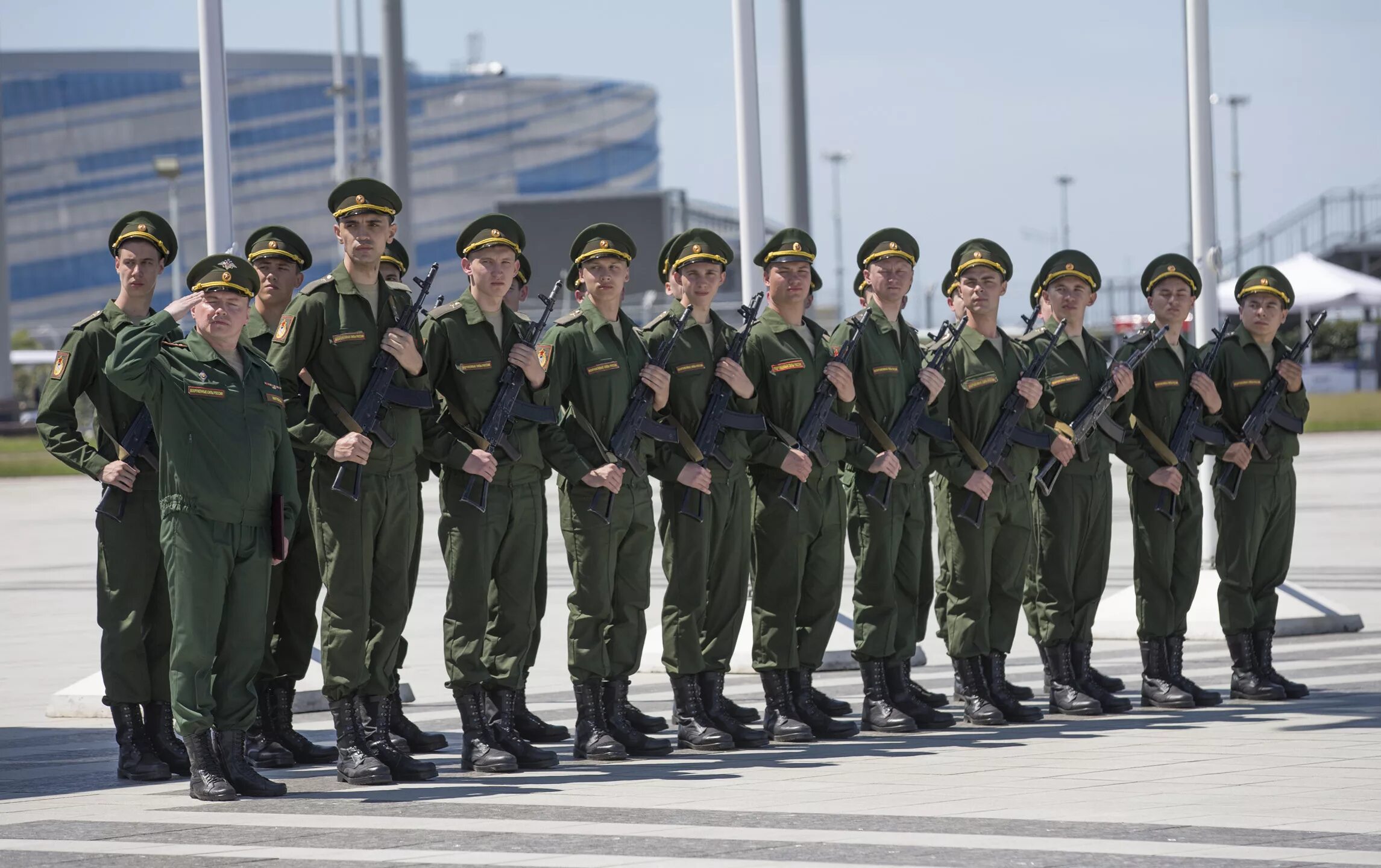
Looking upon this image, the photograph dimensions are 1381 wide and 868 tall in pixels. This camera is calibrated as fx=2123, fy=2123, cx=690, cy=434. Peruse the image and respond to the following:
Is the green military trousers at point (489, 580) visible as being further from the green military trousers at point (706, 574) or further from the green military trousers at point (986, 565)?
the green military trousers at point (986, 565)

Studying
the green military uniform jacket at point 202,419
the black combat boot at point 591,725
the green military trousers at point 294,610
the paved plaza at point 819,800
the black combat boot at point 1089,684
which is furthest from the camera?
the black combat boot at point 1089,684

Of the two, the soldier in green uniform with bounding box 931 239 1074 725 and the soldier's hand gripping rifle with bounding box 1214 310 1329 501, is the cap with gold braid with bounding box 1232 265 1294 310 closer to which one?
the soldier's hand gripping rifle with bounding box 1214 310 1329 501

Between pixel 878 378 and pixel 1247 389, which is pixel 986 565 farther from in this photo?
pixel 1247 389

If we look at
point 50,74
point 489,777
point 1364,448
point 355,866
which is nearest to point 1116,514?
point 1364,448

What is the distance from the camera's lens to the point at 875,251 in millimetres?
10016

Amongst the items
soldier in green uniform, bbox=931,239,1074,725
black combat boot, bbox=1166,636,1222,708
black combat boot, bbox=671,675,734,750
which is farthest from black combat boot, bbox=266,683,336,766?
black combat boot, bbox=1166,636,1222,708

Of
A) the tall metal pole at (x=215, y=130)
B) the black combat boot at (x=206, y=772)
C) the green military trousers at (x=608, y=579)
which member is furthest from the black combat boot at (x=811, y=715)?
the tall metal pole at (x=215, y=130)

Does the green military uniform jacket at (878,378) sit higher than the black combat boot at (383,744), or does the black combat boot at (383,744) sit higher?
the green military uniform jacket at (878,378)

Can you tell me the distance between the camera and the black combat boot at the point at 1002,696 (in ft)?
32.9

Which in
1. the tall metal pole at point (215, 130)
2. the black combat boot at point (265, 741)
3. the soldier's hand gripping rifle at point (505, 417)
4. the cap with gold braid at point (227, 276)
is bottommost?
the black combat boot at point (265, 741)

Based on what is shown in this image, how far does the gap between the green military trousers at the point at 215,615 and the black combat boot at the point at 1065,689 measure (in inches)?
159

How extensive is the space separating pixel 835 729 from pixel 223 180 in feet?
14.2

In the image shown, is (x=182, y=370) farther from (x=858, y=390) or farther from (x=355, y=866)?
(x=858, y=390)

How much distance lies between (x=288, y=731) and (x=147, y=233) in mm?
2216
